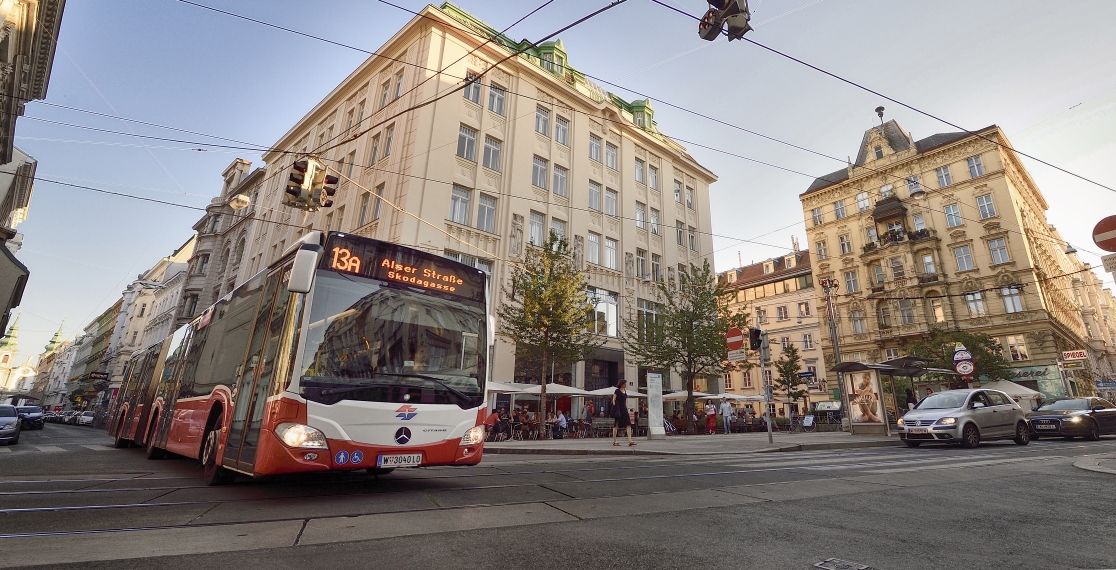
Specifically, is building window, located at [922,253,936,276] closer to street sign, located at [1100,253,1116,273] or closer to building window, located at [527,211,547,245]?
building window, located at [527,211,547,245]

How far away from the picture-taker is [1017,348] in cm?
3475

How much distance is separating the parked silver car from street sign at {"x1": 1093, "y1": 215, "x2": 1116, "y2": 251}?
310 inches

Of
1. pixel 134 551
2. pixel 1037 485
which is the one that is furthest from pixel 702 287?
pixel 134 551

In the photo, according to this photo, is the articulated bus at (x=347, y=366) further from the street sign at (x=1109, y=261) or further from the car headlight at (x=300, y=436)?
the street sign at (x=1109, y=261)

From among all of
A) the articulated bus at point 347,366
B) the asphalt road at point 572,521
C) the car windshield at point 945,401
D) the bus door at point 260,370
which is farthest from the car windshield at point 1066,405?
the bus door at point 260,370

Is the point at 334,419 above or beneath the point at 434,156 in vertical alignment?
beneath

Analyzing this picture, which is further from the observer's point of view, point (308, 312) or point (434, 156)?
point (434, 156)

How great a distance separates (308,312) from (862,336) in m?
46.6

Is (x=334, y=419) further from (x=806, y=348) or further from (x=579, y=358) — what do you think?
(x=806, y=348)

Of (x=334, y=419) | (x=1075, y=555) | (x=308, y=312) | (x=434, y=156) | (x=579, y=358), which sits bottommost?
(x=1075, y=555)

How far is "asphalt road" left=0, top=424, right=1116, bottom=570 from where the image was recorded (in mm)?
2943

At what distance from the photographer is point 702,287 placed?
2556 cm

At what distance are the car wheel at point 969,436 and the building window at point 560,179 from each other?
21.1 metres

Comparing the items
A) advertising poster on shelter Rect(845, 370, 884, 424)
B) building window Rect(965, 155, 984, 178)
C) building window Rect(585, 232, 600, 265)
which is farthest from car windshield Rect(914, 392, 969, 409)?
building window Rect(965, 155, 984, 178)
